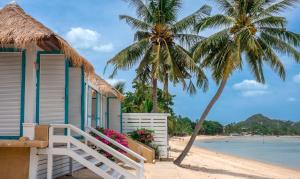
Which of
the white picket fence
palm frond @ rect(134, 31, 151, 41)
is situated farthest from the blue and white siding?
palm frond @ rect(134, 31, 151, 41)

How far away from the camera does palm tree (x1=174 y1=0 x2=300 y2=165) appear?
1673cm

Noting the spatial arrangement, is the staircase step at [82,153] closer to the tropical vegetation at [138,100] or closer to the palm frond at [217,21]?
the palm frond at [217,21]

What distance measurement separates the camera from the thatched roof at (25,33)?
8.18 meters

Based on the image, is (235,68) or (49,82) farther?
(235,68)

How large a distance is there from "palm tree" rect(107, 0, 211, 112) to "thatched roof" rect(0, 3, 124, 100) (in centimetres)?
860

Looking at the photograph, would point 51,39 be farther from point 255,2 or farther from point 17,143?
point 255,2

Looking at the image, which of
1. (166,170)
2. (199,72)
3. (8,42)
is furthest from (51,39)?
(199,72)

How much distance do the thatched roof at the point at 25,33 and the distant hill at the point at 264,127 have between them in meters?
136

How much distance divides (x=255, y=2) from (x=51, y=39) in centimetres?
1091

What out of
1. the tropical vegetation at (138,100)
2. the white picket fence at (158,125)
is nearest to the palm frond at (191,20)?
the white picket fence at (158,125)

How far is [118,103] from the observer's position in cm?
1912

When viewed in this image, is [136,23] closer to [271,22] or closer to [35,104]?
[271,22]

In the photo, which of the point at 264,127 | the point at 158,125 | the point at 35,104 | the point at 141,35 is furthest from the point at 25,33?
the point at 264,127

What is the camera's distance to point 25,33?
8.27m
